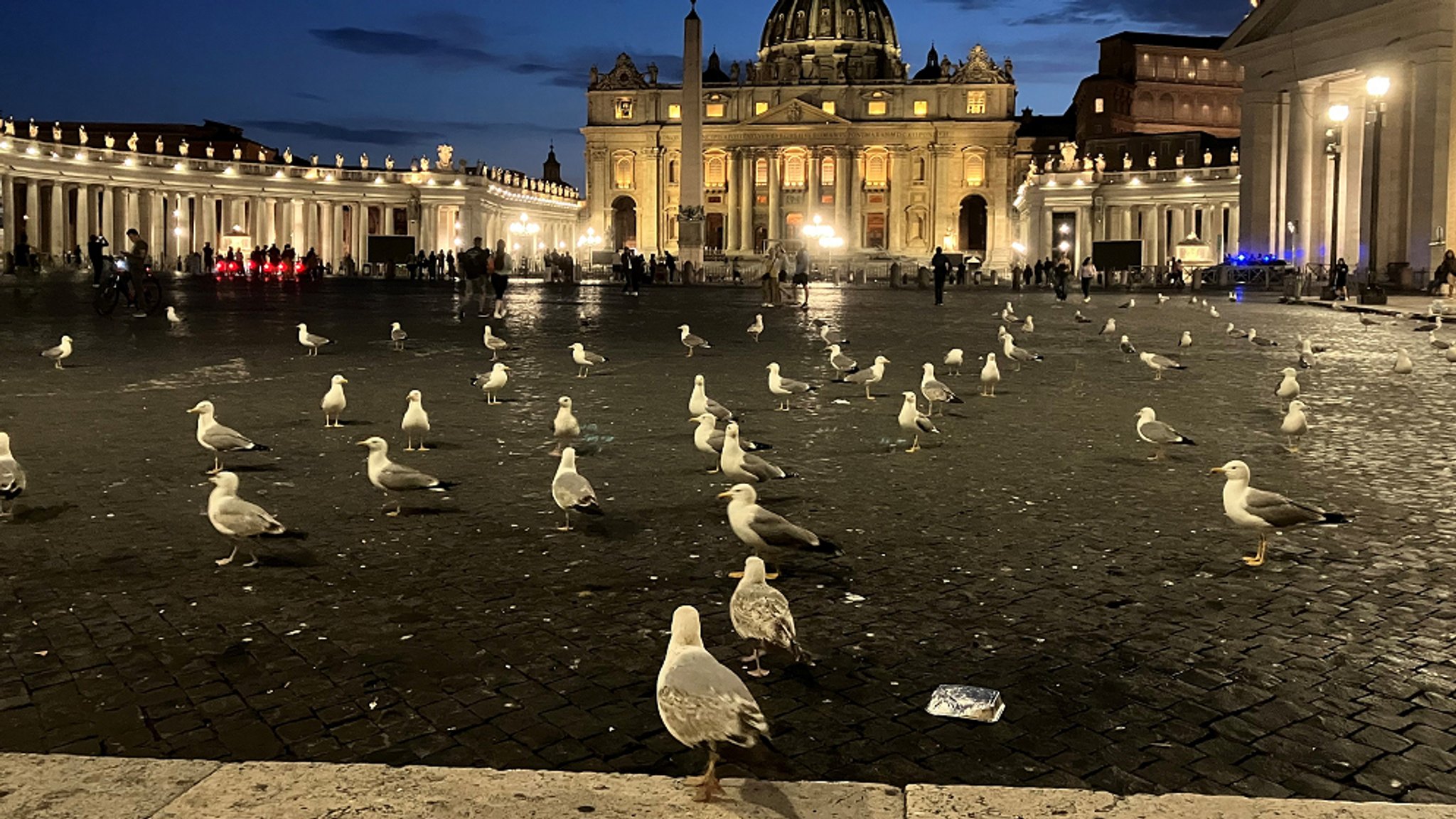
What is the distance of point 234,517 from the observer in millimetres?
6137

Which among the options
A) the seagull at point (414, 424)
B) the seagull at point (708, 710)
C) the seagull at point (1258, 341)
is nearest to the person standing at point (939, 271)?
the seagull at point (1258, 341)

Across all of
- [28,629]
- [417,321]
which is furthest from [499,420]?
[417,321]

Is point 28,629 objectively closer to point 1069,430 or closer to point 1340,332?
point 1069,430

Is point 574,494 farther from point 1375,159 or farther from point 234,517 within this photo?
point 1375,159

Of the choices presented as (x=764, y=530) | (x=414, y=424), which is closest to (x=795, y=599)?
(x=764, y=530)

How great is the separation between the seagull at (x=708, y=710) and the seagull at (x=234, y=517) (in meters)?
3.13

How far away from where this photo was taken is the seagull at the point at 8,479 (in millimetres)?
7164

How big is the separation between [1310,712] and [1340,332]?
2164cm

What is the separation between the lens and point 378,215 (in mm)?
98750

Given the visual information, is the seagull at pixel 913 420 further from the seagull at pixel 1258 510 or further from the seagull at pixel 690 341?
the seagull at pixel 690 341

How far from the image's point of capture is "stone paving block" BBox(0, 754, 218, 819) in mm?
3168

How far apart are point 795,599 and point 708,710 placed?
90.3 inches

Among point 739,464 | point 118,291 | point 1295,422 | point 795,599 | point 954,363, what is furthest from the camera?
point 118,291

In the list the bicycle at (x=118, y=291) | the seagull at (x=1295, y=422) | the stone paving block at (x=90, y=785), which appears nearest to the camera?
the stone paving block at (x=90, y=785)
